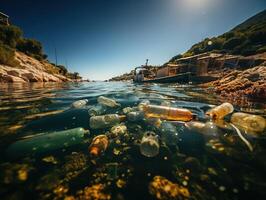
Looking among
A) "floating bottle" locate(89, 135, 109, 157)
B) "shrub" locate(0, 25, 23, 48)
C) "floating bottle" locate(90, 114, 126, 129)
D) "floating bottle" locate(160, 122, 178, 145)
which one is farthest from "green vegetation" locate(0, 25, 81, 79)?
"floating bottle" locate(160, 122, 178, 145)

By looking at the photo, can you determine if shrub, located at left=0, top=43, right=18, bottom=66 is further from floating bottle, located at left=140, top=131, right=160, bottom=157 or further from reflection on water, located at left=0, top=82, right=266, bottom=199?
floating bottle, located at left=140, top=131, right=160, bottom=157

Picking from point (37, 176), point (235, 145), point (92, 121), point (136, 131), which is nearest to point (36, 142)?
point (37, 176)

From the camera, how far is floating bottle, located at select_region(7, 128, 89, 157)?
6.56 ft

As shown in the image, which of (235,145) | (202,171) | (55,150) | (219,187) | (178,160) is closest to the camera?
(219,187)

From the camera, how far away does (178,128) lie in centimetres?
282

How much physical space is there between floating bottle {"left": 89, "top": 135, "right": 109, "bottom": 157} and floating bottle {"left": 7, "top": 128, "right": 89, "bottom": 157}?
277mm

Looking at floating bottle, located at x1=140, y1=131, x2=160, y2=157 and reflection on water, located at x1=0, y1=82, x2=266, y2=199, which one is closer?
A: reflection on water, located at x1=0, y1=82, x2=266, y2=199

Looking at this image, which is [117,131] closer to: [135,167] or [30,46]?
[135,167]

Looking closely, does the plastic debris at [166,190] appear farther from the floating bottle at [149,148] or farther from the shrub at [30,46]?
the shrub at [30,46]

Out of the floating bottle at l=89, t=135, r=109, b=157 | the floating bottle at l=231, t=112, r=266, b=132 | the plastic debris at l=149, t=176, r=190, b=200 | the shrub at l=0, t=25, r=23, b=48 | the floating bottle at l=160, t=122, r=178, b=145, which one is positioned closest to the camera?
the plastic debris at l=149, t=176, r=190, b=200

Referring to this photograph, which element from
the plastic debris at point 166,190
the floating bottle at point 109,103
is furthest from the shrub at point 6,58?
the plastic debris at point 166,190

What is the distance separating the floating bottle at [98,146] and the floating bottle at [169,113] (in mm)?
A: 1550

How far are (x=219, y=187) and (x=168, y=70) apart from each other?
91.6 feet

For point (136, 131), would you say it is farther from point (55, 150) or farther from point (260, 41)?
point (260, 41)
